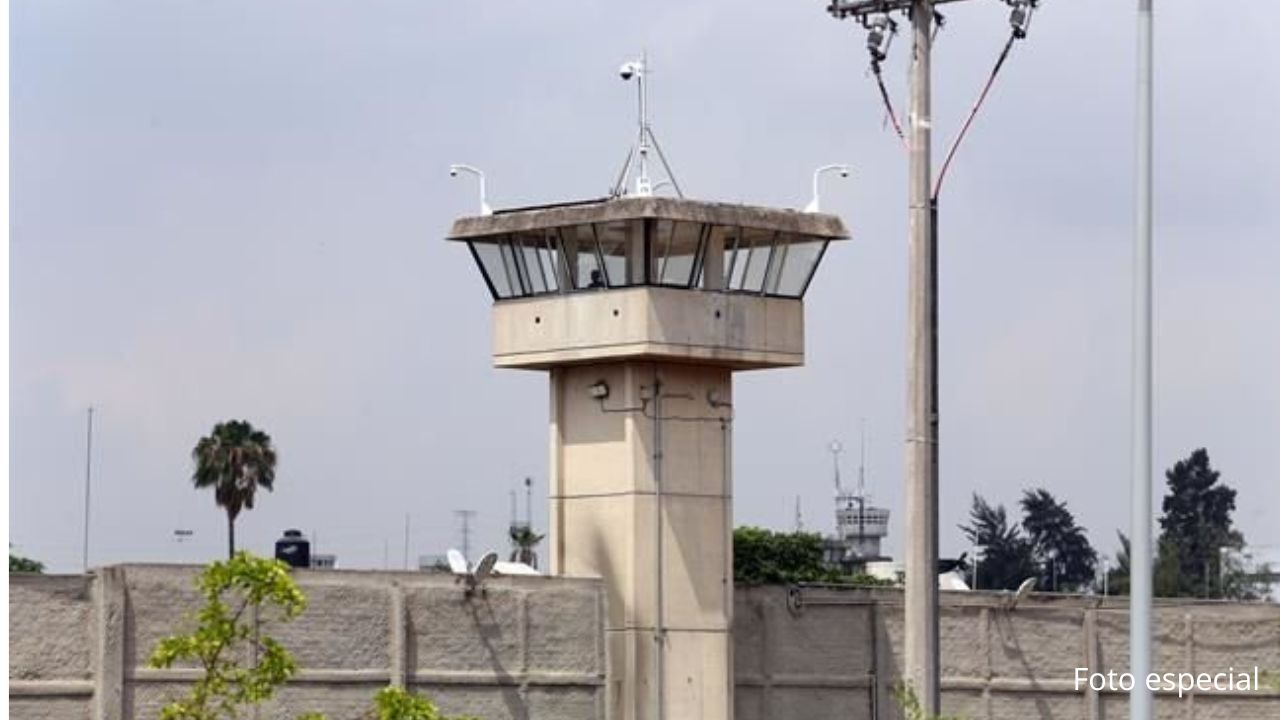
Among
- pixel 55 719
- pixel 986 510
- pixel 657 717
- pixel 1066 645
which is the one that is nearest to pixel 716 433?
pixel 657 717

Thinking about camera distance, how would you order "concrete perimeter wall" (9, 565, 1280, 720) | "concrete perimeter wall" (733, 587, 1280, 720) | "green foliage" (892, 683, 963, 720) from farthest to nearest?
"concrete perimeter wall" (733, 587, 1280, 720)
"concrete perimeter wall" (9, 565, 1280, 720)
"green foliage" (892, 683, 963, 720)

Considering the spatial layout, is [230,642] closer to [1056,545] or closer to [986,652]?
[986,652]

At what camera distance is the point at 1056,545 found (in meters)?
151

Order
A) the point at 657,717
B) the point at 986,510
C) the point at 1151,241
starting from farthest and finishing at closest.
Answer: the point at 986,510
the point at 657,717
the point at 1151,241

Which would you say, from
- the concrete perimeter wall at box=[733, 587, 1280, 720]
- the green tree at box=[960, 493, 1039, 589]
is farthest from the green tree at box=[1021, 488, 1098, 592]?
the concrete perimeter wall at box=[733, 587, 1280, 720]

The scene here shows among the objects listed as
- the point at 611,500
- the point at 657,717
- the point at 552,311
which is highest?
the point at 552,311

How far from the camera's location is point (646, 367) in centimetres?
4325

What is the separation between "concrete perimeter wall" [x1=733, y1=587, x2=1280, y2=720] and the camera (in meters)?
45.6

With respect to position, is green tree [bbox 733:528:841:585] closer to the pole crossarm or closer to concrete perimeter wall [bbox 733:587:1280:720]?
concrete perimeter wall [bbox 733:587:1280:720]

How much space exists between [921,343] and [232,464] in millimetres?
59950

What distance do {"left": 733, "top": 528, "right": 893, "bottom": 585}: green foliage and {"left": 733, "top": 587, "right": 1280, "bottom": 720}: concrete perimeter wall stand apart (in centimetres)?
6430

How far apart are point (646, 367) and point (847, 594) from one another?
19.3 feet

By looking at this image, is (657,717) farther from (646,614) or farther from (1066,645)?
(1066,645)

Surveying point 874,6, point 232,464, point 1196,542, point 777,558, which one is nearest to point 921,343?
point 874,6
